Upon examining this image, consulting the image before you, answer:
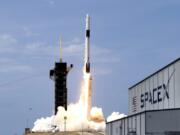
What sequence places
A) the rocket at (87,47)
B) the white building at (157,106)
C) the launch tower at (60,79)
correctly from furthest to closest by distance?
1. the launch tower at (60,79)
2. the rocket at (87,47)
3. the white building at (157,106)

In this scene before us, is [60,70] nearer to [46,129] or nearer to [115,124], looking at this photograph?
[46,129]

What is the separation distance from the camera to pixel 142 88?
218 ft

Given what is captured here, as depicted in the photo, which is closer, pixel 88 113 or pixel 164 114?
pixel 164 114

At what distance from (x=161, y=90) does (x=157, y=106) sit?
2095 mm

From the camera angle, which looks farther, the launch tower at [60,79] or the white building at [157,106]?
the launch tower at [60,79]

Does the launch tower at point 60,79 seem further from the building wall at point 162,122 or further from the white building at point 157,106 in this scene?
the building wall at point 162,122

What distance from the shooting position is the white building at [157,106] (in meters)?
48.3

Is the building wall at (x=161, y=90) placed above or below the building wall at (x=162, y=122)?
above

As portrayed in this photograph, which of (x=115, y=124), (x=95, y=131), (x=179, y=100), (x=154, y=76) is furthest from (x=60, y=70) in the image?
(x=179, y=100)

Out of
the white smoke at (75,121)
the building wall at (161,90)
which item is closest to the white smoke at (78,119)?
the white smoke at (75,121)

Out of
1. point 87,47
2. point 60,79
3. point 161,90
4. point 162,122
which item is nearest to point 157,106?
point 161,90

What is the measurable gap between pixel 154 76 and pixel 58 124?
9959cm

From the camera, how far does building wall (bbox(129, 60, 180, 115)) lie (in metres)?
52.2

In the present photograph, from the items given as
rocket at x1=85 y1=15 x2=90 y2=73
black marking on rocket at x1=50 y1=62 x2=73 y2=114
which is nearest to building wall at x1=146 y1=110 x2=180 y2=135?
rocket at x1=85 y1=15 x2=90 y2=73
